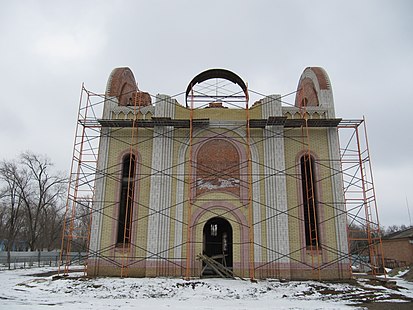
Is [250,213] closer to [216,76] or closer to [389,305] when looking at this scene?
[389,305]

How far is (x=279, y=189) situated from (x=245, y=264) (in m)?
3.61

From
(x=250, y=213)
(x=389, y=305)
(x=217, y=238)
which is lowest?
(x=389, y=305)

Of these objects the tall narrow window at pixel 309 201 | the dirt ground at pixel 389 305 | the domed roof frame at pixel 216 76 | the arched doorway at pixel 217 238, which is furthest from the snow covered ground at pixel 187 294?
the domed roof frame at pixel 216 76

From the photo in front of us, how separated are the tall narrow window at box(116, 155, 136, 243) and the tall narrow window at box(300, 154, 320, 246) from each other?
8.00 m

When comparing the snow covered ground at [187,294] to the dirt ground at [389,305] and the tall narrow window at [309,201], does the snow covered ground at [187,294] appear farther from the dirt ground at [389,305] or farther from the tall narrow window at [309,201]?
the tall narrow window at [309,201]

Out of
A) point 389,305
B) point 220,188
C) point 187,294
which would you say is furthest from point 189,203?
point 389,305

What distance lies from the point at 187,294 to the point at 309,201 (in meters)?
7.38

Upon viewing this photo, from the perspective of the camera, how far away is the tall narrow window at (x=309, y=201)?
14.7 meters

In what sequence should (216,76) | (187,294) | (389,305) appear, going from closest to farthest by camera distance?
(389,305), (187,294), (216,76)

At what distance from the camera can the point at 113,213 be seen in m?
14.9

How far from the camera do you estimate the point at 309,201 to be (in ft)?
50.4

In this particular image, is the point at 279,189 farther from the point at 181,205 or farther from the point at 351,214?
the point at 181,205

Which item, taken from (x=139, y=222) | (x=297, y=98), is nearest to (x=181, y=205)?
(x=139, y=222)

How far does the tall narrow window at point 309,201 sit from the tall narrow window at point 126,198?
8.00 meters
